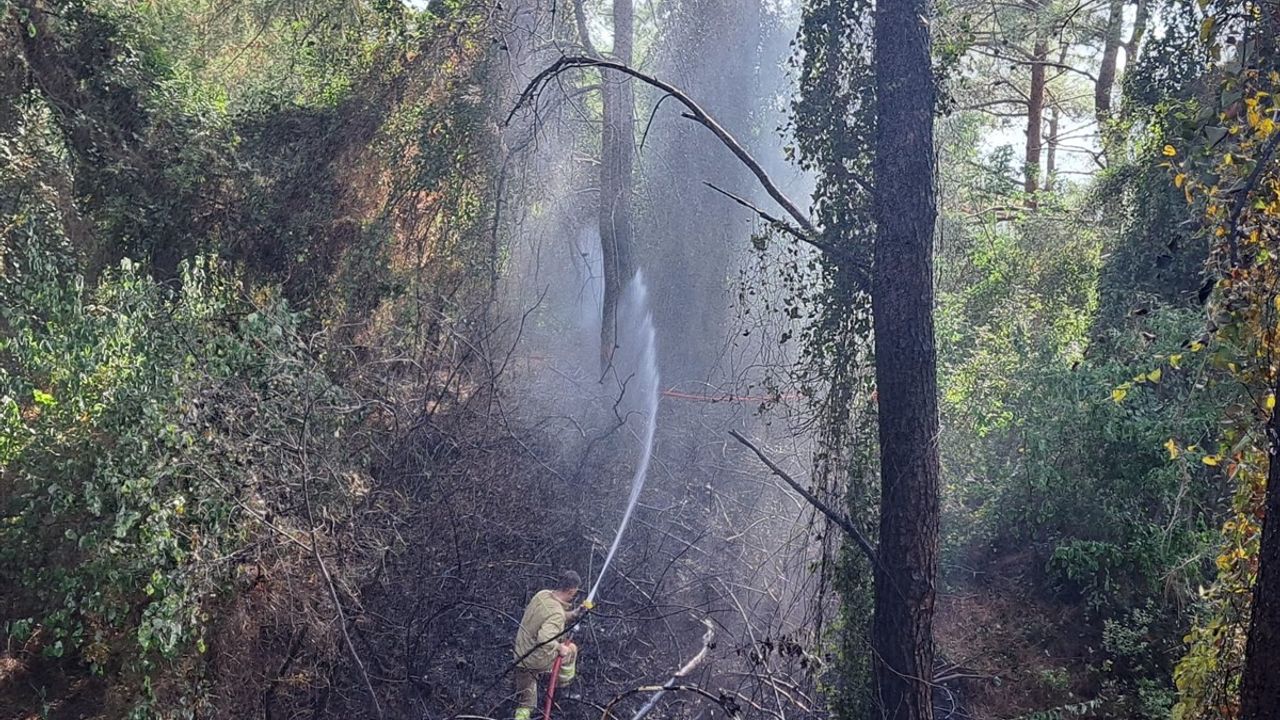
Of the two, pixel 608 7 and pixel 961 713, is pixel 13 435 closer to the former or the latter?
pixel 961 713

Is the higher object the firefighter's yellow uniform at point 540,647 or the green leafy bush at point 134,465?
the green leafy bush at point 134,465

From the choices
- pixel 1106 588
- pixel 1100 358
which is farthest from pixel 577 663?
pixel 1100 358

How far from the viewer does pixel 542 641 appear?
641cm

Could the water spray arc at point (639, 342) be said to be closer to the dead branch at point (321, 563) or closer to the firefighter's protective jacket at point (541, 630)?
the firefighter's protective jacket at point (541, 630)

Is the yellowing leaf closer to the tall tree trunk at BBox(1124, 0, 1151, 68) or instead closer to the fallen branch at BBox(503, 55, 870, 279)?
the fallen branch at BBox(503, 55, 870, 279)

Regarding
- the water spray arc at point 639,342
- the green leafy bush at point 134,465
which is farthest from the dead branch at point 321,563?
the water spray arc at point 639,342

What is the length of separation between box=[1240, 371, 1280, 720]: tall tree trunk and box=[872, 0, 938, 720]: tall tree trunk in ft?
7.29

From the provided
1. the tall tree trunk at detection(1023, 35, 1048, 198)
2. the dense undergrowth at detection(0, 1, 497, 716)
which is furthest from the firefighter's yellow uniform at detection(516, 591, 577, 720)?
the tall tree trunk at detection(1023, 35, 1048, 198)

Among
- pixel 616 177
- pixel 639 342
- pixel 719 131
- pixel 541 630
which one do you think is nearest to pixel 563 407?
pixel 639 342

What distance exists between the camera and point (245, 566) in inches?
248

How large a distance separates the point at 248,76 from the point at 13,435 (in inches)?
285

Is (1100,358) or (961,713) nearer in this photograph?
(961,713)

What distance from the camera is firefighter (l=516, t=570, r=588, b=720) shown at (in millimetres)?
6539

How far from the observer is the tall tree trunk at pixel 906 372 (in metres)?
5.43
